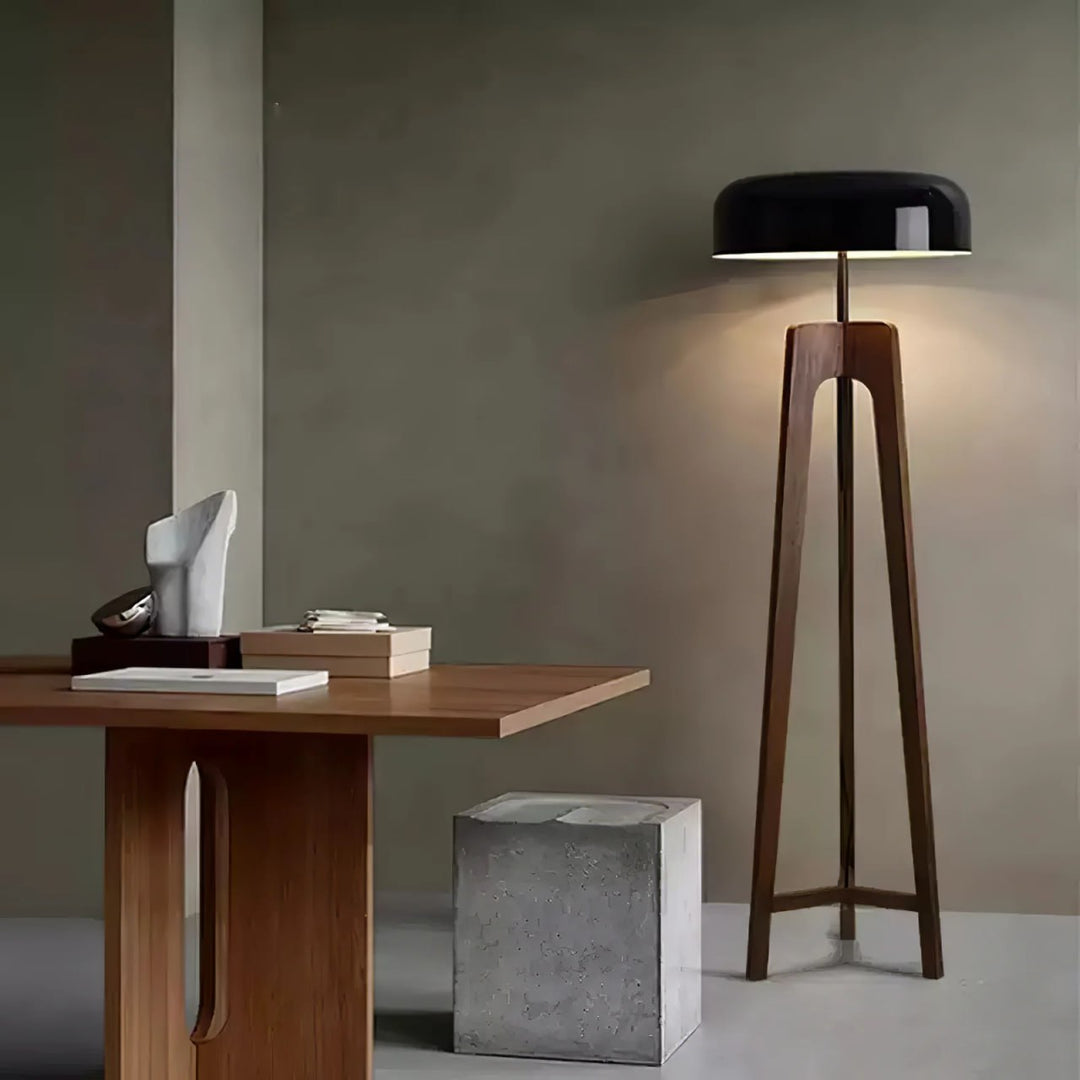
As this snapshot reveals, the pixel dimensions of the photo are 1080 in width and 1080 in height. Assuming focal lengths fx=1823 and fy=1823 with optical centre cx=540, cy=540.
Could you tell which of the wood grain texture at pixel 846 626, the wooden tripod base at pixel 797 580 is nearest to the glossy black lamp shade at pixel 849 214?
the wooden tripod base at pixel 797 580

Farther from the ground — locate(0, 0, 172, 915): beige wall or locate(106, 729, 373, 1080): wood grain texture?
locate(0, 0, 172, 915): beige wall

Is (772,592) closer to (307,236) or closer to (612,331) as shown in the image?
(612,331)

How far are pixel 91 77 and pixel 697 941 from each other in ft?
8.04

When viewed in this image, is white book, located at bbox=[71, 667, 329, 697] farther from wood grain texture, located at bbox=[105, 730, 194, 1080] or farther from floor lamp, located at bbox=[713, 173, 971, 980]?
floor lamp, located at bbox=[713, 173, 971, 980]

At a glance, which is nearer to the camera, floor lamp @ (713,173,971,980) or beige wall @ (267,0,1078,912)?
floor lamp @ (713,173,971,980)

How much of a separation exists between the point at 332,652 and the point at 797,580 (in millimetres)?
1375

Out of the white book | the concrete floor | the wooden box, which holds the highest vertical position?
the wooden box

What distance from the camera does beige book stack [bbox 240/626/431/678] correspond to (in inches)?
115

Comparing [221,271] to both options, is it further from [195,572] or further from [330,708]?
[330,708]

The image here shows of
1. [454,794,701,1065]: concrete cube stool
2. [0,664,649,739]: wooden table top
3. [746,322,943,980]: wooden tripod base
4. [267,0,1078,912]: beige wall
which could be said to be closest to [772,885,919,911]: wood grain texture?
[746,322,943,980]: wooden tripod base

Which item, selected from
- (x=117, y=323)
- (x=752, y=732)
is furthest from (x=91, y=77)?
(x=752, y=732)

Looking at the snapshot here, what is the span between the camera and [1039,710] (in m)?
4.44

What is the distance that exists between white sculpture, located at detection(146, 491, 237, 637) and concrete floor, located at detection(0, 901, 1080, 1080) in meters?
0.83

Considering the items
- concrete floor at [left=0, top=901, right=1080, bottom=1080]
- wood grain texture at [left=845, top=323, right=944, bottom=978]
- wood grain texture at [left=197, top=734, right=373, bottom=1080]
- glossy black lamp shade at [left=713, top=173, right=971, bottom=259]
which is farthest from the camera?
wood grain texture at [left=845, top=323, right=944, bottom=978]
